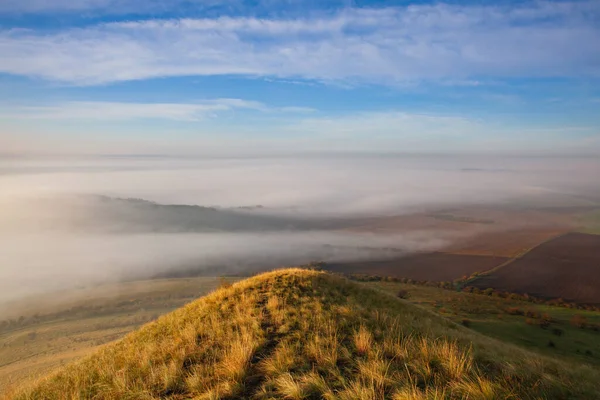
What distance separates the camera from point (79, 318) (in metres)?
89.6

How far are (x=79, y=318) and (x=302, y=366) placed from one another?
105212 millimetres

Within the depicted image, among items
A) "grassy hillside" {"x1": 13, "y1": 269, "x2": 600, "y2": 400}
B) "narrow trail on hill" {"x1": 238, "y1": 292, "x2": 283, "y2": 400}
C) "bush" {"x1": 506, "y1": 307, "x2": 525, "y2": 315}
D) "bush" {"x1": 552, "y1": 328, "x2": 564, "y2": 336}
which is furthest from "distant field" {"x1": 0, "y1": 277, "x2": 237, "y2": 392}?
"bush" {"x1": 506, "y1": 307, "x2": 525, "y2": 315}

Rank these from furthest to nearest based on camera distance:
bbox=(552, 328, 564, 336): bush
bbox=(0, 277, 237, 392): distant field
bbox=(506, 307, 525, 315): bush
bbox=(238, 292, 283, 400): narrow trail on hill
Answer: bbox=(0, 277, 237, 392): distant field < bbox=(506, 307, 525, 315): bush < bbox=(552, 328, 564, 336): bush < bbox=(238, 292, 283, 400): narrow trail on hill

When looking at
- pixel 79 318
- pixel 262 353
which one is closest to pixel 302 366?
pixel 262 353

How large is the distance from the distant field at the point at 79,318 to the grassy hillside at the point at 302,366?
3975 cm

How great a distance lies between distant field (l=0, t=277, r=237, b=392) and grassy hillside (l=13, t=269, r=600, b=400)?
130 ft

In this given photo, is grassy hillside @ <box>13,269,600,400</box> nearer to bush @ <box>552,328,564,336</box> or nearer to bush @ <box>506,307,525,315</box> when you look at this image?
bush @ <box>552,328,564,336</box>

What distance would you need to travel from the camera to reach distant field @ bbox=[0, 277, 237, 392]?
5694cm

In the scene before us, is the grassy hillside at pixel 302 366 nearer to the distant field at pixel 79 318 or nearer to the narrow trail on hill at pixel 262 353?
the narrow trail on hill at pixel 262 353

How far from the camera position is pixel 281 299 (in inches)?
579

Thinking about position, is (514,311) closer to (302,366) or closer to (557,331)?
(557,331)

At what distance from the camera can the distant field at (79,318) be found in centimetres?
5694

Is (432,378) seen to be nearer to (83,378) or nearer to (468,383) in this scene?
(468,383)

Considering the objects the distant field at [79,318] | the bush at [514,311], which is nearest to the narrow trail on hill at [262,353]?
the distant field at [79,318]
